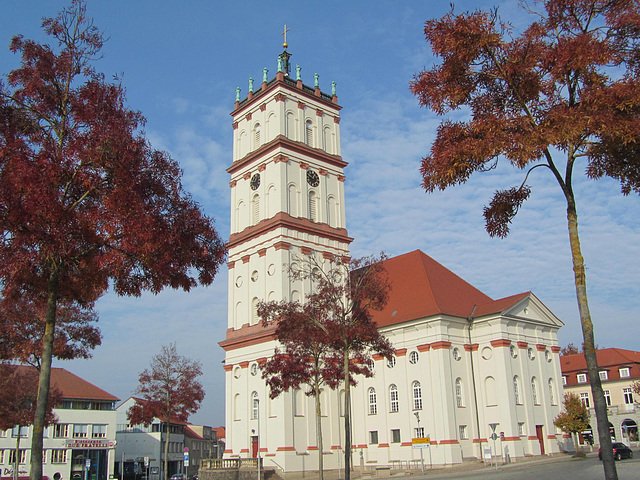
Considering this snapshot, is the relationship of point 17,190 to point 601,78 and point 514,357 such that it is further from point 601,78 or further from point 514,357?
point 514,357

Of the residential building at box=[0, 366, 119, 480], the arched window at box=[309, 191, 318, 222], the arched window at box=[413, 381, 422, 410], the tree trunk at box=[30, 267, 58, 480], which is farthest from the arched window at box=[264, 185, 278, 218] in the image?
the tree trunk at box=[30, 267, 58, 480]

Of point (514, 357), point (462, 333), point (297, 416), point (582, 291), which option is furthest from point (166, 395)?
point (582, 291)

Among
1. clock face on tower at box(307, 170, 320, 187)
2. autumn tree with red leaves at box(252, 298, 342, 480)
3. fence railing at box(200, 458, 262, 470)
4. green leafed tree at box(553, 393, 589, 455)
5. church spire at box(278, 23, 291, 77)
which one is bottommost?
fence railing at box(200, 458, 262, 470)

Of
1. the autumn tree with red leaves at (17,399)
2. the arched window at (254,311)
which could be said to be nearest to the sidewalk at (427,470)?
the arched window at (254,311)

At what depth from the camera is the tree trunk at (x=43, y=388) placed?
1072 centimetres

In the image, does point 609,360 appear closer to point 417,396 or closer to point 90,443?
point 417,396

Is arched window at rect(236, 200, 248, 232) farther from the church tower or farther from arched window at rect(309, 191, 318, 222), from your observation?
arched window at rect(309, 191, 318, 222)

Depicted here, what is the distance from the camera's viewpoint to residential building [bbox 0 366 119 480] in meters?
57.7

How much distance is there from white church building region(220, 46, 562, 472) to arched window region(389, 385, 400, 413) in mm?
110

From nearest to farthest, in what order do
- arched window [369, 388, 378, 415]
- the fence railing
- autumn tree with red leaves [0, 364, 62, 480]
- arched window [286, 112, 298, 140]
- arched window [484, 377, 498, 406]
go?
autumn tree with red leaves [0, 364, 62, 480], the fence railing, arched window [484, 377, 498, 406], arched window [369, 388, 378, 415], arched window [286, 112, 298, 140]

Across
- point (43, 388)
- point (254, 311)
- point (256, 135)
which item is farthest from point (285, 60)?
point (43, 388)

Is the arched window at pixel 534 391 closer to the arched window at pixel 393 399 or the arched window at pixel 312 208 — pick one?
the arched window at pixel 393 399

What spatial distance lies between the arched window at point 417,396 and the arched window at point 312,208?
1519 centimetres

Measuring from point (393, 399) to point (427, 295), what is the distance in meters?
7.91
